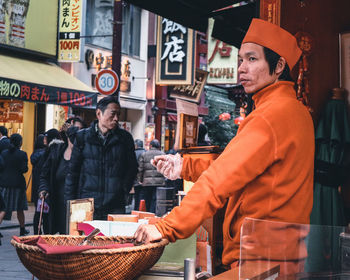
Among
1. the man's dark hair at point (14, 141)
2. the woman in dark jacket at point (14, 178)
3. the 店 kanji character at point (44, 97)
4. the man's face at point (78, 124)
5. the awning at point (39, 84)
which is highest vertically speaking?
the awning at point (39, 84)

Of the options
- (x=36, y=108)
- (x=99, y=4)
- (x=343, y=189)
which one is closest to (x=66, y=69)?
(x=36, y=108)

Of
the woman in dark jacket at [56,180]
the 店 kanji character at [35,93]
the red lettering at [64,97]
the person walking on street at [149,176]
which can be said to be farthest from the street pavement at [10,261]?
the red lettering at [64,97]

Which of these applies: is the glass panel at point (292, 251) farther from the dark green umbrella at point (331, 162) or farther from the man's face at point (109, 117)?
the man's face at point (109, 117)

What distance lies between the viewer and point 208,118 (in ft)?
105

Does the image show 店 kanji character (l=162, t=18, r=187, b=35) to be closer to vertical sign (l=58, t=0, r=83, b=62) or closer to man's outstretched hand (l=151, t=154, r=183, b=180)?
vertical sign (l=58, t=0, r=83, b=62)

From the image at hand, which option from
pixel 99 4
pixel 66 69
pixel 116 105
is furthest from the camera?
pixel 99 4

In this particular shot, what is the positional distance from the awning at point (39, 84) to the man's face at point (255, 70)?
10094 millimetres

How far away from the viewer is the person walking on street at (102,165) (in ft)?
16.2

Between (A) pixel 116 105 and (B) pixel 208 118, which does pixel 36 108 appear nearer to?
(A) pixel 116 105

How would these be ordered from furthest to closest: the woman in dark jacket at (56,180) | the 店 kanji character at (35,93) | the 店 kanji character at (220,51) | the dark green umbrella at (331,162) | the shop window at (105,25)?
the shop window at (105,25), the 店 kanji character at (220,51), the 店 kanji character at (35,93), the woman in dark jacket at (56,180), the dark green umbrella at (331,162)

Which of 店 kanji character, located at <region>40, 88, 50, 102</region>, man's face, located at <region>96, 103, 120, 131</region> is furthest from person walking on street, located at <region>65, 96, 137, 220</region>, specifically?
店 kanji character, located at <region>40, 88, 50, 102</region>

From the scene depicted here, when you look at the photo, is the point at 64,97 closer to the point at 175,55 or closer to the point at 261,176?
the point at 175,55

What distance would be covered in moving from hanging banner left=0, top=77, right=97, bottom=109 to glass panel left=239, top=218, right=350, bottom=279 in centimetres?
1083

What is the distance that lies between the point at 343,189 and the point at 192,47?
1321 centimetres
